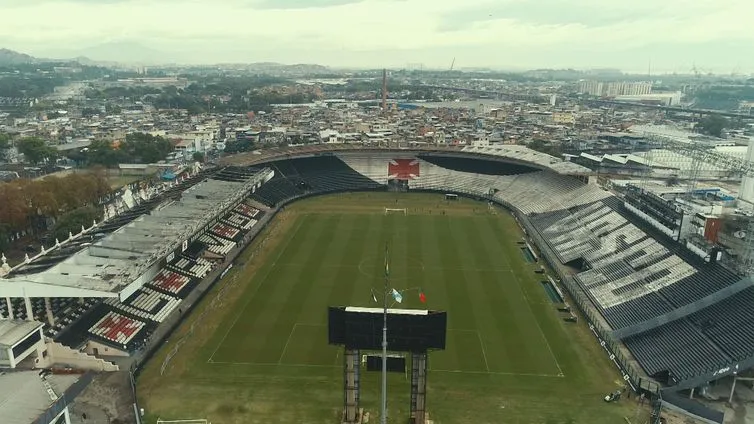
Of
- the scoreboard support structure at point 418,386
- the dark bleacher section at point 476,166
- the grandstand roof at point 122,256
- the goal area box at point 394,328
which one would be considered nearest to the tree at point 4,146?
the grandstand roof at point 122,256

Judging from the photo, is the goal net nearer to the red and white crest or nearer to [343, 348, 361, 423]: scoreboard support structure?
the red and white crest

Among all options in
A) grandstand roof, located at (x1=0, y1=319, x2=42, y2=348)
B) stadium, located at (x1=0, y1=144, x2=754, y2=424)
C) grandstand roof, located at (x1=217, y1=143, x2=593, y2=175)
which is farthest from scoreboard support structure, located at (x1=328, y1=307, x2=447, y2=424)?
grandstand roof, located at (x1=217, y1=143, x2=593, y2=175)

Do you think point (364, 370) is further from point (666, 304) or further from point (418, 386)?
point (666, 304)

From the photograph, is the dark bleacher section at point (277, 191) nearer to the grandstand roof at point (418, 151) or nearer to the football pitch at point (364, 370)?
the grandstand roof at point (418, 151)

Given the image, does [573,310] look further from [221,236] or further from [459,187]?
[459,187]

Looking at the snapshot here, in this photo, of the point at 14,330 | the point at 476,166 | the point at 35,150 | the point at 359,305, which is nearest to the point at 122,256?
the point at 14,330

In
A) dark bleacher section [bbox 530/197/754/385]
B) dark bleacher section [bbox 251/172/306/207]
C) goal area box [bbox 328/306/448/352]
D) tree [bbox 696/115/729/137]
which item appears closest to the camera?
goal area box [bbox 328/306/448/352]

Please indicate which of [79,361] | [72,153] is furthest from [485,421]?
[72,153]
